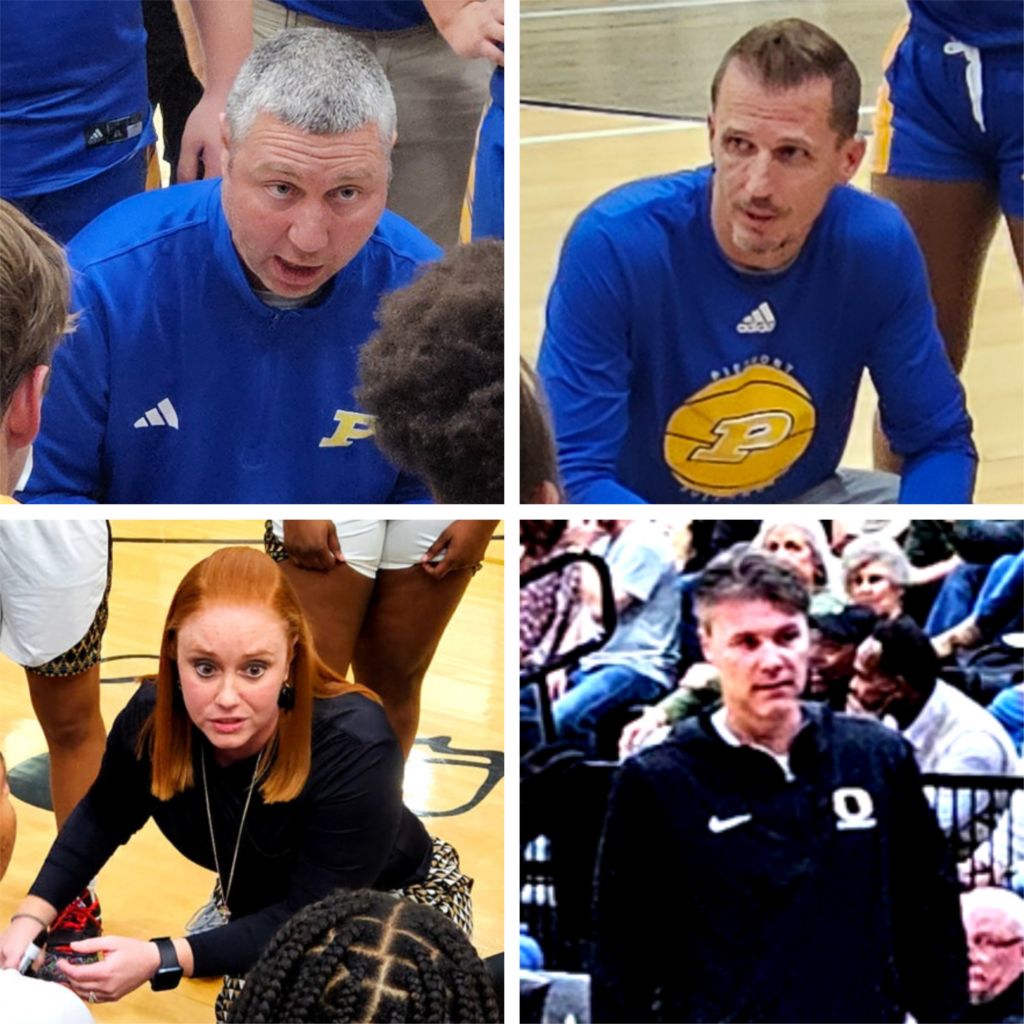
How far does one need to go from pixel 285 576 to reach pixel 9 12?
0.77 m

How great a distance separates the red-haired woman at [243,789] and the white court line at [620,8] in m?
0.76

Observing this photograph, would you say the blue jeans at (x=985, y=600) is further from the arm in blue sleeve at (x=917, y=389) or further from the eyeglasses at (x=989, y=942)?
the eyeglasses at (x=989, y=942)

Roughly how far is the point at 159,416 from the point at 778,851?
96cm

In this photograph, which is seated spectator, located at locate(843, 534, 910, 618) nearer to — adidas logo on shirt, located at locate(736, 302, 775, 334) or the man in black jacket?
the man in black jacket

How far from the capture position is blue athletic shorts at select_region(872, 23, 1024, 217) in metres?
1.74

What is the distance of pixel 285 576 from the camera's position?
1812mm

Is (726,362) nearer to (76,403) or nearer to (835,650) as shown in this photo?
(835,650)

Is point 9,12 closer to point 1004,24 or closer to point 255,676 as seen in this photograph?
point 255,676

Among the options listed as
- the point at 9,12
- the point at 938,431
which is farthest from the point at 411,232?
the point at 938,431

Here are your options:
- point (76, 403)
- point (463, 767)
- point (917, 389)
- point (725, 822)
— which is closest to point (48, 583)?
point (76, 403)

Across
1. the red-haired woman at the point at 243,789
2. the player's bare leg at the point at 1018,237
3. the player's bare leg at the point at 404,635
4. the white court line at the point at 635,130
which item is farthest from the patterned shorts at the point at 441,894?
the player's bare leg at the point at 1018,237

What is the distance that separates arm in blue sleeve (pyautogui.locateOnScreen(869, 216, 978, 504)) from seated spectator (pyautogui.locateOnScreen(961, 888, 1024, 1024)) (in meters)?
0.52

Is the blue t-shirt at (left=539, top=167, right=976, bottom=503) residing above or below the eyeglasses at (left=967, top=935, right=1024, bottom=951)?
above

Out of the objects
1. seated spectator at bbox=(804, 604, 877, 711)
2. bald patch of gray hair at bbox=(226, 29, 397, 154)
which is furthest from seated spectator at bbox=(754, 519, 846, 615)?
bald patch of gray hair at bbox=(226, 29, 397, 154)
